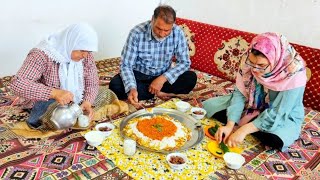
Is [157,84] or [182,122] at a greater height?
[157,84]

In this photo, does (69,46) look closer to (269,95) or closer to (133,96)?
(133,96)

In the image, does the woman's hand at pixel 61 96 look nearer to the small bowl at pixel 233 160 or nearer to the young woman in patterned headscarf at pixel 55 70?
the young woman in patterned headscarf at pixel 55 70

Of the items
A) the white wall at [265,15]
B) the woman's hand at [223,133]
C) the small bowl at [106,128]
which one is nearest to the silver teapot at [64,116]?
the small bowl at [106,128]

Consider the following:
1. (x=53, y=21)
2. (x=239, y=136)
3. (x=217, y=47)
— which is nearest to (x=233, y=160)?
(x=239, y=136)

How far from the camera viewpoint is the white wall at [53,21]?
296 cm

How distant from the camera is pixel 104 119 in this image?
2121 mm

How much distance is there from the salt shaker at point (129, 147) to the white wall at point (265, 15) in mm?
1838

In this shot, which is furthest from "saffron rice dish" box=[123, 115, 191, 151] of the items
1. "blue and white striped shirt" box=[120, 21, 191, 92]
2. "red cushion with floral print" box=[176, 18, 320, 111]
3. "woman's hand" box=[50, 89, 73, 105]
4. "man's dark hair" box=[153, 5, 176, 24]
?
"red cushion with floral print" box=[176, 18, 320, 111]

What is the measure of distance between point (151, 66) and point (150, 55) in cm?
10

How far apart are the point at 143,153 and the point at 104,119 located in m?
0.51

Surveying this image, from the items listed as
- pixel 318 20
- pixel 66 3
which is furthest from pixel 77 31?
pixel 318 20

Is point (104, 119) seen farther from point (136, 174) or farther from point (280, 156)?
point (280, 156)

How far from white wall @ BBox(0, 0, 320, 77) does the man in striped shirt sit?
0.88 m

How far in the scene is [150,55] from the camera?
250cm
